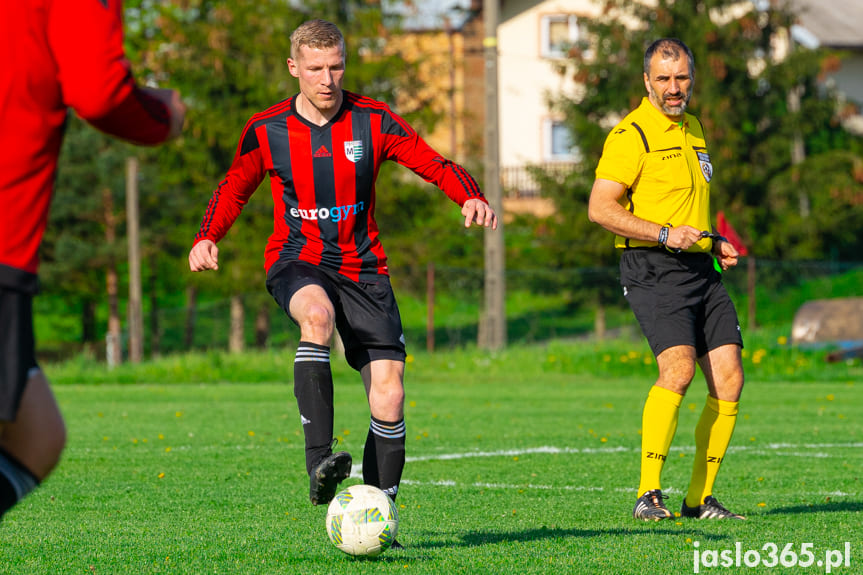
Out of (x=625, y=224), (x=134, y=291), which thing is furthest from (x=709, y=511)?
(x=134, y=291)

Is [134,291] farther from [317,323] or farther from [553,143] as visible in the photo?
[553,143]

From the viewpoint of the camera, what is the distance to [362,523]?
5098 mm

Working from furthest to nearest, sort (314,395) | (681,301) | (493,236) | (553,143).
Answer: (553,143) → (493,236) → (681,301) → (314,395)

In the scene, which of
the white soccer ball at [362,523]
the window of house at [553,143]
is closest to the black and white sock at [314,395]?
the white soccer ball at [362,523]

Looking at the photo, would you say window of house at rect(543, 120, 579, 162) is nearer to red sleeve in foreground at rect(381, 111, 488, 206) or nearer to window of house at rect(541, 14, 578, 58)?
window of house at rect(541, 14, 578, 58)

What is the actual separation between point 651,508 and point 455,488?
1520 mm

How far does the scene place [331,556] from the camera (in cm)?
527

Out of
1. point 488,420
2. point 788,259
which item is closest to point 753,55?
point 788,259

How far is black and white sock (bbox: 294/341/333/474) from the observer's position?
5268 millimetres

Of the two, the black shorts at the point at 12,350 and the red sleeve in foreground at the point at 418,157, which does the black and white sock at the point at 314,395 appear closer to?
the red sleeve in foreground at the point at 418,157

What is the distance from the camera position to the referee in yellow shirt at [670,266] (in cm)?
623

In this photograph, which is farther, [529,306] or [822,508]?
[529,306]

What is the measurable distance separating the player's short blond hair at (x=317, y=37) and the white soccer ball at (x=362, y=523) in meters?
1.97

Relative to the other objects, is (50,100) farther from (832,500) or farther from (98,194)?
(98,194)
